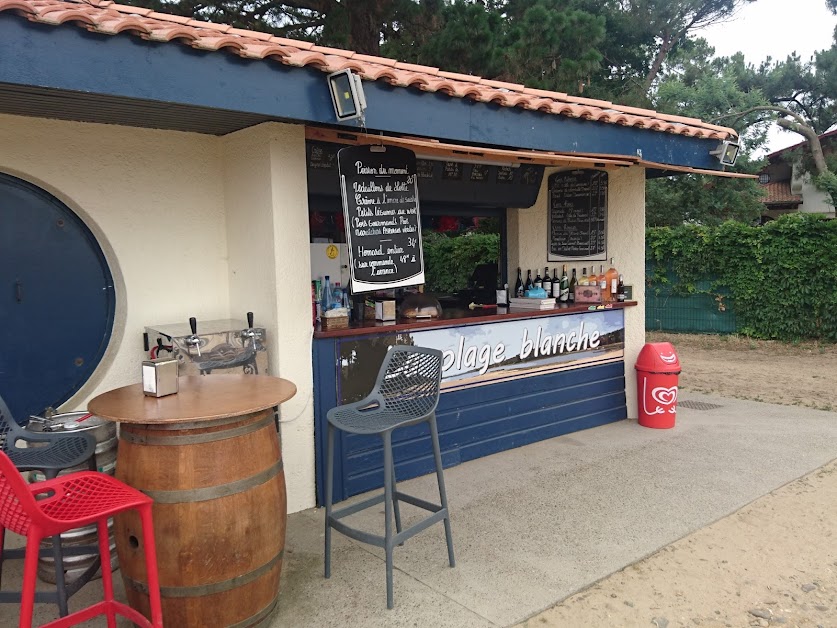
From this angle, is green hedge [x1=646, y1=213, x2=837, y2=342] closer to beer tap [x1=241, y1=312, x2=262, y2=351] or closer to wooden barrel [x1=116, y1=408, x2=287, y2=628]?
beer tap [x1=241, y1=312, x2=262, y2=351]

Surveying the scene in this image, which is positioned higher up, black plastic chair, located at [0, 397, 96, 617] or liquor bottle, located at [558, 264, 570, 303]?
liquor bottle, located at [558, 264, 570, 303]

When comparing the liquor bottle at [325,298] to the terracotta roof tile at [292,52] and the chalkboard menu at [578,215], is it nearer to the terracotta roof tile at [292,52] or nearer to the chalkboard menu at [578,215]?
the terracotta roof tile at [292,52]

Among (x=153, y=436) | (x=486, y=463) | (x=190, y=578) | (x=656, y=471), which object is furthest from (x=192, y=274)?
(x=656, y=471)

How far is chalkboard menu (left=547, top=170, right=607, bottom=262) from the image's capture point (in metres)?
6.20

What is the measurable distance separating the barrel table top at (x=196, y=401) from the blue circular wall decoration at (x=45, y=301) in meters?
1.08

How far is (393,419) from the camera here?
308cm

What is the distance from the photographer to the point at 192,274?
4215mm

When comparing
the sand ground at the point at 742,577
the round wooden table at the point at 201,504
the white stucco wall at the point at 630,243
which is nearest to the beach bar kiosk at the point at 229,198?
the white stucco wall at the point at 630,243

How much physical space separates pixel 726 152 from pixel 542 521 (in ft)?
13.8

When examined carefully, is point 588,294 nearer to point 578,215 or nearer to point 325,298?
point 578,215

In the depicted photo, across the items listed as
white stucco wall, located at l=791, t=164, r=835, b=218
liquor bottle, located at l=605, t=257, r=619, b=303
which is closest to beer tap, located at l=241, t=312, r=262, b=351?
liquor bottle, located at l=605, t=257, r=619, b=303

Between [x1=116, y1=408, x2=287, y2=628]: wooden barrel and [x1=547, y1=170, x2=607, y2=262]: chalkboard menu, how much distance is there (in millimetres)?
4539

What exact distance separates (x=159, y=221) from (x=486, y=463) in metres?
2.94

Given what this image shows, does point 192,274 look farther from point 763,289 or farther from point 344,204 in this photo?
point 763,289
